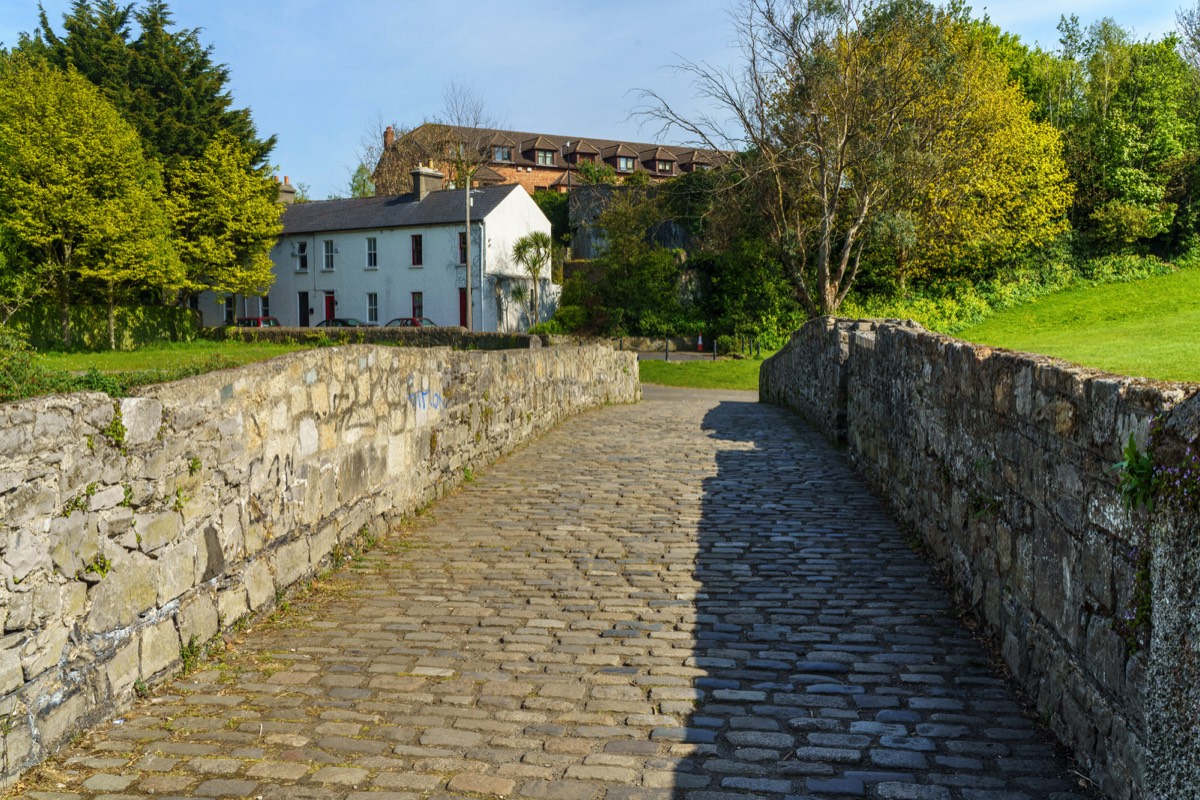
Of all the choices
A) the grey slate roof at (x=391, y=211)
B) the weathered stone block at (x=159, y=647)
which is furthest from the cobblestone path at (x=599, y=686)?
the grey slate roof at (x=391, y=211)

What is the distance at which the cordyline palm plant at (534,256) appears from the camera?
4838 centimetres

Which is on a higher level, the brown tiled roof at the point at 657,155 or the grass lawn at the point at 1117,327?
the brown tiled roof at the point at 657,155

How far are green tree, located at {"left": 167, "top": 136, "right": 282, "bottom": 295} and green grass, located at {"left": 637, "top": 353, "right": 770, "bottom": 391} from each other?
69.2ft

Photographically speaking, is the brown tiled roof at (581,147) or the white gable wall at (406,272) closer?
the white gable wall at (406,272)

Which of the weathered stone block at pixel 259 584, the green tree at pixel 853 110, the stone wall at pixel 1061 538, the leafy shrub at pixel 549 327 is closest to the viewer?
the stone wall at pixel 1061 538

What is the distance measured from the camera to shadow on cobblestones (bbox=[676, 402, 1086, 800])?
3641 mm

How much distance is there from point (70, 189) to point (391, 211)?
19.0 m

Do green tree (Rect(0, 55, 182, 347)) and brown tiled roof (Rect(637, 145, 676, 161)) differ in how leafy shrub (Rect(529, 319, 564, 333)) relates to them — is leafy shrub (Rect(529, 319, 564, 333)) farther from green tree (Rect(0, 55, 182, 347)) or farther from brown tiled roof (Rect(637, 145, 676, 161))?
brown tiled roof (Rect(637, 145, 676, 161))

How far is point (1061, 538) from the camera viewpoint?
3.98 m

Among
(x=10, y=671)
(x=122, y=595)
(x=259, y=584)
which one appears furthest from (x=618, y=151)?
(x=10, y=671)

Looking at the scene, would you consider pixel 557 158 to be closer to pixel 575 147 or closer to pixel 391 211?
pixel 575 147

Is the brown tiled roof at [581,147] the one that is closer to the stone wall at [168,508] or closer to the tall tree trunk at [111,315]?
the tall tree trunk at [111,315]

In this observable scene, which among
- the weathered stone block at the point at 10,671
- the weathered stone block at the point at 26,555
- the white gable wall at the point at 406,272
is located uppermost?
the white gable wall at the point at 406,272

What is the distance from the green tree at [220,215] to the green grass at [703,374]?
830 inches
